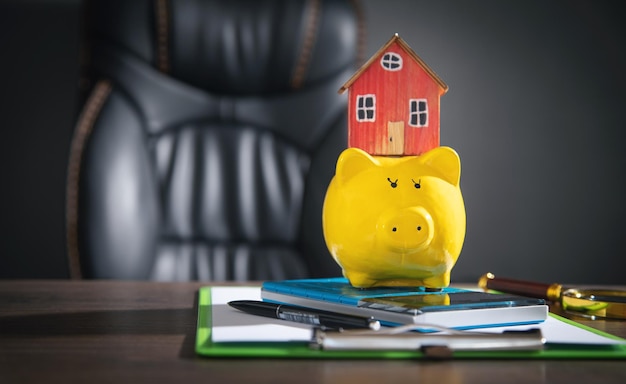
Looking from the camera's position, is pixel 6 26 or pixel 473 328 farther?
pixel 6 26

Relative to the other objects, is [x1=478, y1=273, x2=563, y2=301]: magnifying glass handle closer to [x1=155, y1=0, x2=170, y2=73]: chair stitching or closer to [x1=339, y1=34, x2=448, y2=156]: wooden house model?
[x1=339, y1=34, x2=448, y2=156]: wooden house model

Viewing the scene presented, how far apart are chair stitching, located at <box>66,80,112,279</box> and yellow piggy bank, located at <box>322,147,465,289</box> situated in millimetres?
764

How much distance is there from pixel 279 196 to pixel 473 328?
0.96 meters

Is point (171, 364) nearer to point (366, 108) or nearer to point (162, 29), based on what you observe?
point (366, 108)

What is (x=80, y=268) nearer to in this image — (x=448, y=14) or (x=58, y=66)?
(x=58, y=66)

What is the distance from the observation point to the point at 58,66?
6.77ft

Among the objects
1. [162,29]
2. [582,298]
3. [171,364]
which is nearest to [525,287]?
[582,298]

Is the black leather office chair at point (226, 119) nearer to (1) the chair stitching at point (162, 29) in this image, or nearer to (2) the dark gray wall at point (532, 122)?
(1) the chair stitching at point (162, 29)

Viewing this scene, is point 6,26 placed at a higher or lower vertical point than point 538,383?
higher

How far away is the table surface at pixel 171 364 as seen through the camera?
0.48 meters

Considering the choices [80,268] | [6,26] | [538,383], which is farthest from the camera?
[6,26]

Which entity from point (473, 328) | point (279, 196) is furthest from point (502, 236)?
point (473, 328)

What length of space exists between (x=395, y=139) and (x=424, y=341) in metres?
0.28

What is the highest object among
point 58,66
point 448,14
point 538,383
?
point 448,14
